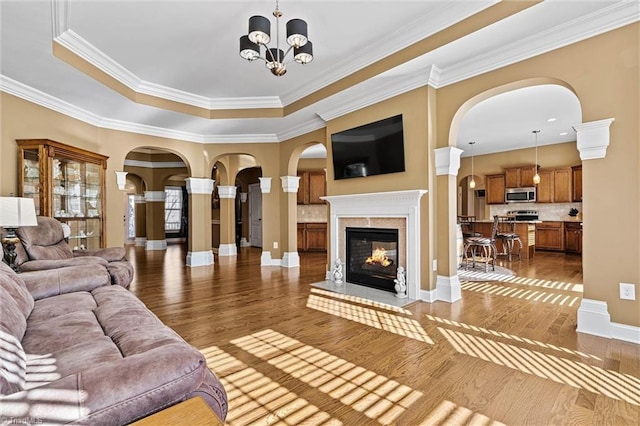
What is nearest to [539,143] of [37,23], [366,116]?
[366,116]

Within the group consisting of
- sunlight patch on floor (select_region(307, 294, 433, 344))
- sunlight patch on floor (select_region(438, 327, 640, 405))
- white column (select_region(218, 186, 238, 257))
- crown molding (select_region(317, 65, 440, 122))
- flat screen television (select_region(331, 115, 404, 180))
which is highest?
crown molding (select_region(317, 65, 440, 122))

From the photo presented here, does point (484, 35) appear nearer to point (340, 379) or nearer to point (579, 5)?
point (579, 5)

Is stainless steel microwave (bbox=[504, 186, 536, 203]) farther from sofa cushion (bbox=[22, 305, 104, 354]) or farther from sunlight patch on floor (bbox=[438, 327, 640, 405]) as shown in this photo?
sofa cushion (bbox=[22, 305, 104, 354])

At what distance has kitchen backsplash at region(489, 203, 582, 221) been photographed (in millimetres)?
8154

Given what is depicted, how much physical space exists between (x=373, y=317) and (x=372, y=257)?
1.37 metres

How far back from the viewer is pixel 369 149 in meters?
4.43

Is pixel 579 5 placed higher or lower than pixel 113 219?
higher

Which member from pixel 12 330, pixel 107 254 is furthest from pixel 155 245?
pixel 12 330

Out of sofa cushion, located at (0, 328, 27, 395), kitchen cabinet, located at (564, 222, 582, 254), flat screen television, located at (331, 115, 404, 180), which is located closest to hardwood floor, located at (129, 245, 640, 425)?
sofa cushion, located at (0, 328, 27, 395)

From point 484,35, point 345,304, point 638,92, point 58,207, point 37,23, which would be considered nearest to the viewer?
point 638,92

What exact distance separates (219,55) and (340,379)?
151 inches

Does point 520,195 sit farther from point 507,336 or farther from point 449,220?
point 507,336

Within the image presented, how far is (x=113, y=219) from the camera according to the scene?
5.74 m

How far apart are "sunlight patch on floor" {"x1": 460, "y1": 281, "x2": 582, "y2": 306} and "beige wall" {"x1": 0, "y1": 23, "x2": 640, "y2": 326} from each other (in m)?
1.13
